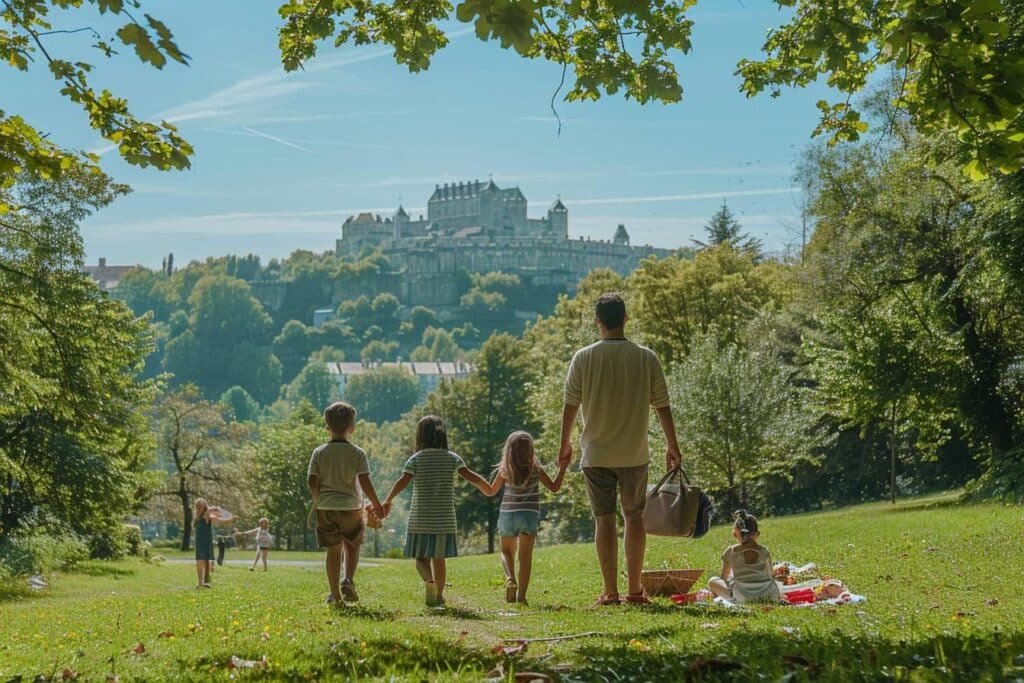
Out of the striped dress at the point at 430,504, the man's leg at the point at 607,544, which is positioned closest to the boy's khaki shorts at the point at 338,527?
the striped dress at the point at 430,504

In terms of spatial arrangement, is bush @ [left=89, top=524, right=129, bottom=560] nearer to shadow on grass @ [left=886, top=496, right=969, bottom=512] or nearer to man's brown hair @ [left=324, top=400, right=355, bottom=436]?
shadow on grass @ [left=886, top=496, right=969, bottom=512]

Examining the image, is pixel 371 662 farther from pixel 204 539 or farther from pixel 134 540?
pixel 134 540

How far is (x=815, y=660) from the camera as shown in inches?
212

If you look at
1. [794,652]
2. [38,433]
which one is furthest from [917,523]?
[38,433]

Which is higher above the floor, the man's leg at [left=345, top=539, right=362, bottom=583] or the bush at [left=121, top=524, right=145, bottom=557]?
the man's leg at [left=345, top=539, right=362, bottom=583]

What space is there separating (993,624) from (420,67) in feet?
19.3

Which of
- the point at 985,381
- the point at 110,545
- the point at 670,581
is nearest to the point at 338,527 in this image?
the point at 670,581

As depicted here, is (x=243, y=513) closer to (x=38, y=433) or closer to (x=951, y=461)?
(x=38, y=433)

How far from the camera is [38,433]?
31.2 meters

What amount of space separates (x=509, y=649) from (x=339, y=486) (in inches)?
154

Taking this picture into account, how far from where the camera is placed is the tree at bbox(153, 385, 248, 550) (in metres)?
61.0

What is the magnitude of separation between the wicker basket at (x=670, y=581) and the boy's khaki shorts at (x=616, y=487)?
8.48ft

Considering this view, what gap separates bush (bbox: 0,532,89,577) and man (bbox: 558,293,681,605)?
66.5 ft

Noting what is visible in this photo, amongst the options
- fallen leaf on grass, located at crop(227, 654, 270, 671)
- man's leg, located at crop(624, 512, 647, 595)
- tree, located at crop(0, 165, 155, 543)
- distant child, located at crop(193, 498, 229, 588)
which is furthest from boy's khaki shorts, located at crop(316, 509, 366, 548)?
tree, located at crop(0, 165, 155, 543)
